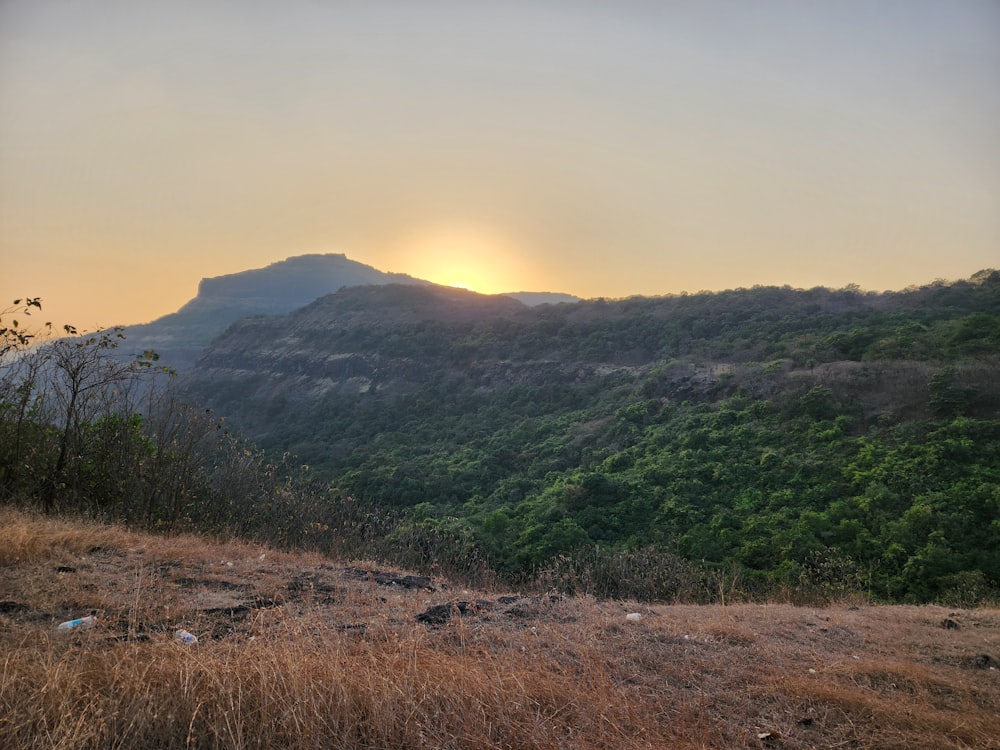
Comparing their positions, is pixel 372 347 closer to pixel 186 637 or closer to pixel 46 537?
pixel 46 537

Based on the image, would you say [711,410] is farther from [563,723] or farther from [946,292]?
[563,723]

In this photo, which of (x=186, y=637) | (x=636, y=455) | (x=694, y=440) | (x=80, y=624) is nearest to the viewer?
(x=186, y=637)

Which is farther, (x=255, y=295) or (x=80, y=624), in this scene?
(x=255, y=295)

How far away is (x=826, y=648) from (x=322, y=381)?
51.3 metres

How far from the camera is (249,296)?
131 m

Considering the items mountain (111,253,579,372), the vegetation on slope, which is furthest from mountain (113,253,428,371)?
the vegetation on slope

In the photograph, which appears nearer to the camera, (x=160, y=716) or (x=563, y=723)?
(x=160, y=716)

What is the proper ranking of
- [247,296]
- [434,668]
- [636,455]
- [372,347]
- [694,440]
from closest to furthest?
[434,668], [694,440], [636,455], [372,347], [247,296]


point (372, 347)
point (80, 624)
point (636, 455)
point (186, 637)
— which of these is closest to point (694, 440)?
point (636, 455)

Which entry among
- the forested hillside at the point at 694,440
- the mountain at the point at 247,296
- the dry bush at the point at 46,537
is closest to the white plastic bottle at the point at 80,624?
the dry bush at the point at 46,537

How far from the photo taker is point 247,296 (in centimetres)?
13100

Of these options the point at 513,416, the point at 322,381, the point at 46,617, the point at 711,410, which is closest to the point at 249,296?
the point at 322,381

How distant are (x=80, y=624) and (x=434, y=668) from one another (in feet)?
9.09

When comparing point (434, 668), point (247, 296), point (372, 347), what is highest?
point (247, 296)
